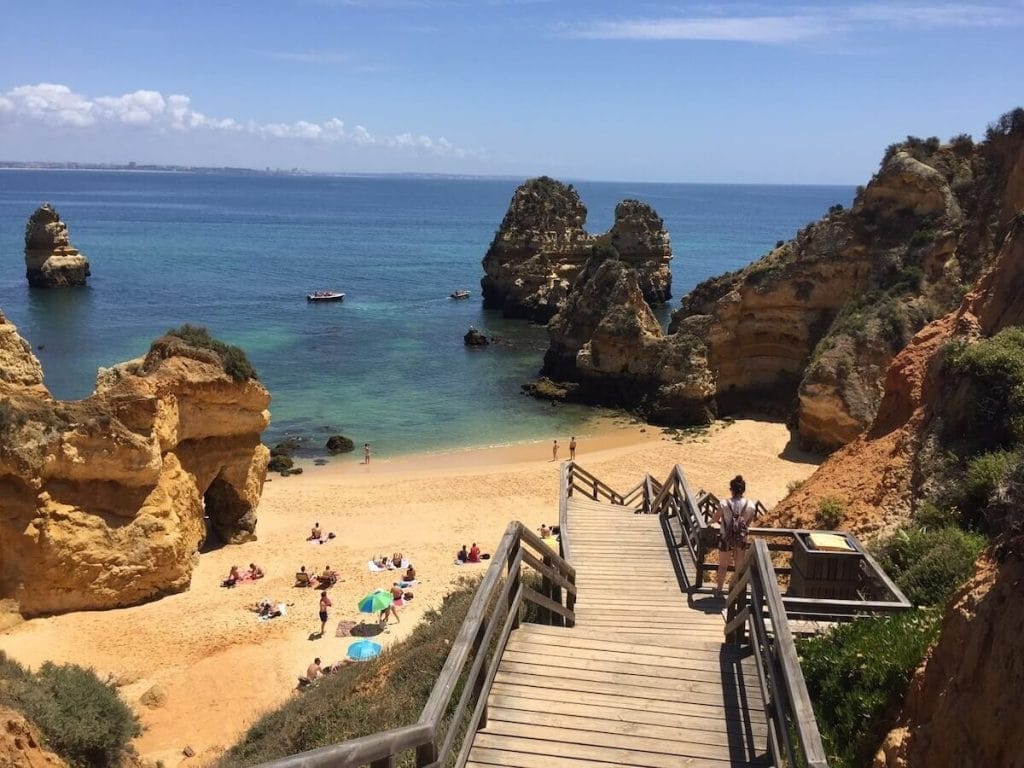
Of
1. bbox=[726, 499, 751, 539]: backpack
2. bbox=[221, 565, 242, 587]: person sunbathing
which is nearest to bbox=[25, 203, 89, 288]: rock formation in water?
bbox=[221, 565, 242, 587]: person sunbathing

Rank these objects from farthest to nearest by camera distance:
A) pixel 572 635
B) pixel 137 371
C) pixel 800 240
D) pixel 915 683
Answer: pixel 800 240 → pixel 137 371 → pixel 572 635 → pixel 915 683

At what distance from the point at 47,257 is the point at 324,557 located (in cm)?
6323

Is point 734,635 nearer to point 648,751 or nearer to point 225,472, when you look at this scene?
point 648,751

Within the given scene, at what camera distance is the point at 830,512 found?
10828mm

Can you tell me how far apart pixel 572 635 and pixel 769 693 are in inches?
81.0

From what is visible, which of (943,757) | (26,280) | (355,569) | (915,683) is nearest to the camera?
(943,757)

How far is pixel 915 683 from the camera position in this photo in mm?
5434

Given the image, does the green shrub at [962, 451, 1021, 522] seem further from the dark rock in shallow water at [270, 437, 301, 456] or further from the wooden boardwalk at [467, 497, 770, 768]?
the dark rock in shallow water at [270, 437, 301, 456]

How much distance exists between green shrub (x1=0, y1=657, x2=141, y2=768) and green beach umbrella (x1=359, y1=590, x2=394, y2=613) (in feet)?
19.6

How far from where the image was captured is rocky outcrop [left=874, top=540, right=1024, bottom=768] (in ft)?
14.2

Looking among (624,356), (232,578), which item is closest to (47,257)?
(624,356)

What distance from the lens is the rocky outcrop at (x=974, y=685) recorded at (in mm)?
4328

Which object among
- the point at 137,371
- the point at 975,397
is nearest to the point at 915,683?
the point at 975,397

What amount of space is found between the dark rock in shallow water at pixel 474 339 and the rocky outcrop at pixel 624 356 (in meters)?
10.8
